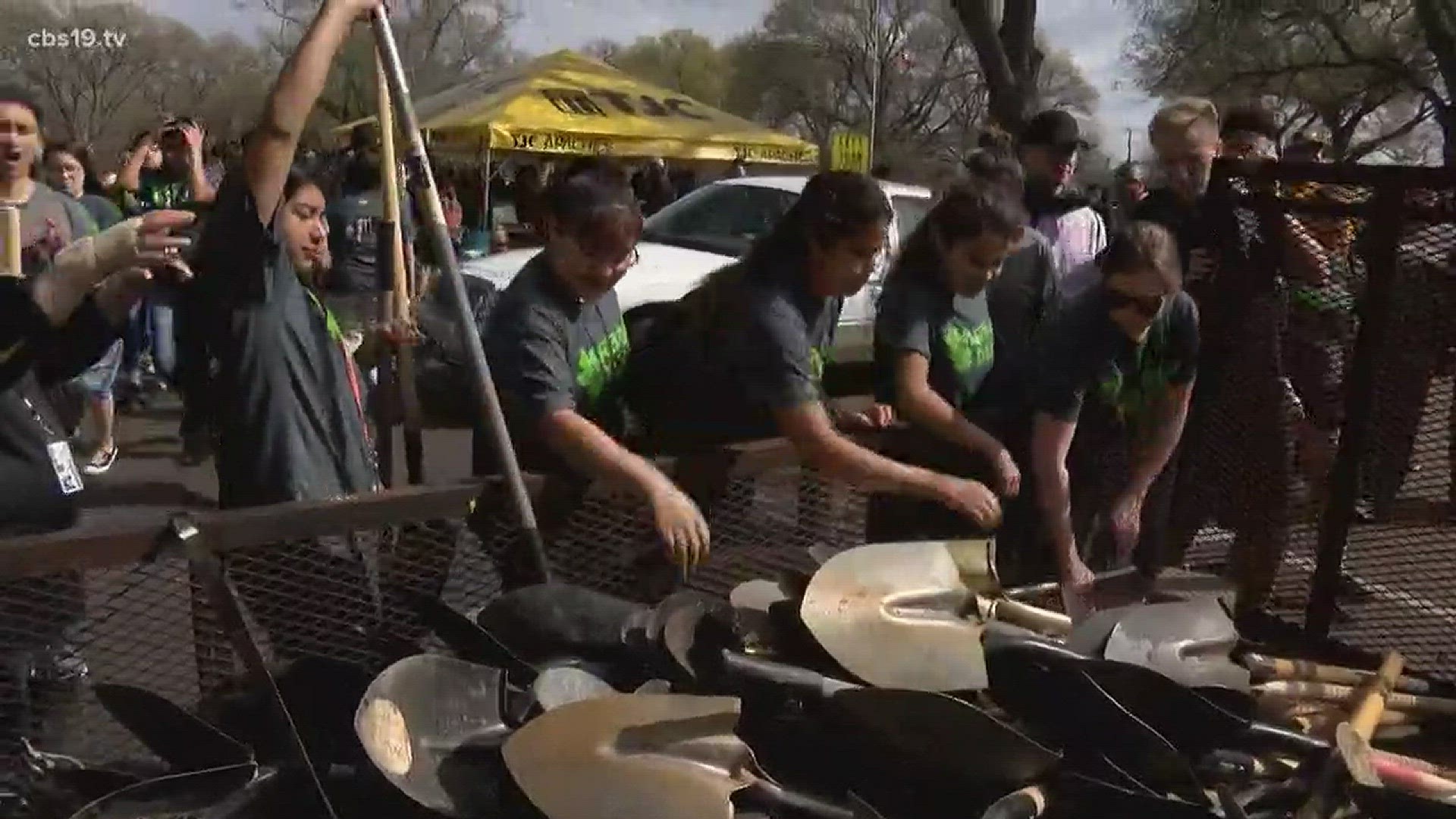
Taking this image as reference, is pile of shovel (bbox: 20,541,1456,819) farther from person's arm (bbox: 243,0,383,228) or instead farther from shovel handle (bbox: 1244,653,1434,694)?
person's arm (bbox: 243,0,383,228)

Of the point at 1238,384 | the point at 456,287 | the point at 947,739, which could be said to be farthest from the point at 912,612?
the point at 1238,384

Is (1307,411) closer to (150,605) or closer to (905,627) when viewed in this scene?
(905,627)

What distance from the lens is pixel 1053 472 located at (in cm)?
365

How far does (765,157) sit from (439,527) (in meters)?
14.8

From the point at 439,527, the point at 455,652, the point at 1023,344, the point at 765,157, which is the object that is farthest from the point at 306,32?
the point at 765,157

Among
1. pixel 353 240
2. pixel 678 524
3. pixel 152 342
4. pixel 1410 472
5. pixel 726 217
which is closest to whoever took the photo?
pixel 678 524

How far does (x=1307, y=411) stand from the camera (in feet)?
13.7

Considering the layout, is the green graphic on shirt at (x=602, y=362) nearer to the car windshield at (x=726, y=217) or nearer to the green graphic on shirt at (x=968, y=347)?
the green graphic on shirt at (x=968, y=347)

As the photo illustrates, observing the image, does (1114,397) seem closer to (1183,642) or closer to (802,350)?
(1183,642)

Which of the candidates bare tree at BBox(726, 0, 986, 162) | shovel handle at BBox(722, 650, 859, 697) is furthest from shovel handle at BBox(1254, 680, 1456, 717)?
bare tree at BBox(726, 0, 986, 162)

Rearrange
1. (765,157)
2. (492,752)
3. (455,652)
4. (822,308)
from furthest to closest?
(765,157) → (822,308) → (455,652) → (492,752)

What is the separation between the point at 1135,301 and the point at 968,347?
0.43 m

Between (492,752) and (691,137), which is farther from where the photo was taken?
(691,137)

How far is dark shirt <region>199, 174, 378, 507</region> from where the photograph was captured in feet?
9.31
